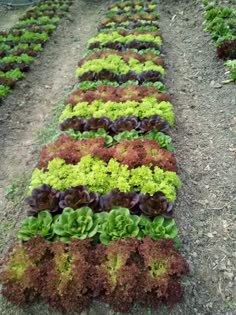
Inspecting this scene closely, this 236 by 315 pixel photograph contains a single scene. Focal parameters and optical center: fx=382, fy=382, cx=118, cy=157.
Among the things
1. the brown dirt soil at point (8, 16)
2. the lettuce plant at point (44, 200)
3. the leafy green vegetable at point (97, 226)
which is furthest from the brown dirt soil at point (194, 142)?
the brown dirt soil at point (8, 16)

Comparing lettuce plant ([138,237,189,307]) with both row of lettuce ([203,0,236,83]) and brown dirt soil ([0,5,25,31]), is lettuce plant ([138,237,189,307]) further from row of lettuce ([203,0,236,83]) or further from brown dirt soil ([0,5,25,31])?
brown dirt soil ([0,5,25,31])

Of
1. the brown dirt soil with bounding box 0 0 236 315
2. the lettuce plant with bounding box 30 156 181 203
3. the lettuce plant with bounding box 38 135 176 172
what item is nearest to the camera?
the brown dirt soil with bounding box 0 0 236 315

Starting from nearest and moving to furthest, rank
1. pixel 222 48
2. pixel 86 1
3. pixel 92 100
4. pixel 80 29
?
1. pixel 92 100
2. pixel 222 48
3. pixel 80 29
4. pixel 86 1

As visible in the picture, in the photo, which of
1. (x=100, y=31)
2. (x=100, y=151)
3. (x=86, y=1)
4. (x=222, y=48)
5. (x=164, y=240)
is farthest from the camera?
(x=86, y=1)

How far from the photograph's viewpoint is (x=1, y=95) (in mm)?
7898

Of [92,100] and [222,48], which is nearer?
[92,100]

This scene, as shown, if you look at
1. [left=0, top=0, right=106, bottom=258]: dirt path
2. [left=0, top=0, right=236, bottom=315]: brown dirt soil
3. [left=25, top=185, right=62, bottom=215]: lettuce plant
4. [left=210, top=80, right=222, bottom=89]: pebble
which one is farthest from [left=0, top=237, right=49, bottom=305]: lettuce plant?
[left=210, top=80, right=222, bottom=89]: pebble

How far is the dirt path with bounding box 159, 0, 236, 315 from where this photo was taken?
13.9 feet

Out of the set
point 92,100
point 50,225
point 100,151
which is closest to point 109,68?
point 92,100

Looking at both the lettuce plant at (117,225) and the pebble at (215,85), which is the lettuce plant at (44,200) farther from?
the pebble at (215,85)

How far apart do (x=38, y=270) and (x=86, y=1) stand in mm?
12488

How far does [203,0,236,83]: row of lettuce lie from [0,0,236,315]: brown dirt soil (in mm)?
230

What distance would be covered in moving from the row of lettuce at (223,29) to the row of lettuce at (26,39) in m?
4.57

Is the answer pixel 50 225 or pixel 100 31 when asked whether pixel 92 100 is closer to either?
pixel 50 225
